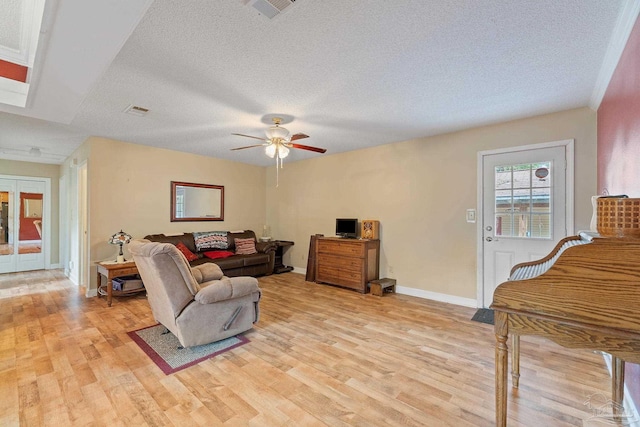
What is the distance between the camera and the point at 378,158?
4992 mm

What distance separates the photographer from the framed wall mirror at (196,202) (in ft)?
17.6

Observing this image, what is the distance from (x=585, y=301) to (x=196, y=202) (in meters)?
5.81

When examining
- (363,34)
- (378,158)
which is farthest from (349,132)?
(363,34)

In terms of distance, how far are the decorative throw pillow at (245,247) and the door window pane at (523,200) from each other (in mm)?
4336

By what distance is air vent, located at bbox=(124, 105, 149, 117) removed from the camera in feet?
10.5

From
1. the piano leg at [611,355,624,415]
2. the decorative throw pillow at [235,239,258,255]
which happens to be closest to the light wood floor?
the piano leg at [611,355,624,415]

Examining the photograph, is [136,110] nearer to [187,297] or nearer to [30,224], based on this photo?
[187,297]

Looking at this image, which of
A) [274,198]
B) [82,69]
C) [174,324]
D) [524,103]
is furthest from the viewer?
[274,198]

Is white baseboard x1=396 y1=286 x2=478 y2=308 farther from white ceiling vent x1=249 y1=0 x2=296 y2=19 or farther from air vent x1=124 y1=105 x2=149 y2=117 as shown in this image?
air vent x1=124 y1=105 x2=149 y2=117

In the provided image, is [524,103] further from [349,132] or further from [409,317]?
[409,317]

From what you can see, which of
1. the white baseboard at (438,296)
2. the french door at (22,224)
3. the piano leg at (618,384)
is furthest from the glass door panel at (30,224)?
the piano leg at (618,384)

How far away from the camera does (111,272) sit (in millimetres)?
3893

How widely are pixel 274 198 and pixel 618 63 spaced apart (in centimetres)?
590

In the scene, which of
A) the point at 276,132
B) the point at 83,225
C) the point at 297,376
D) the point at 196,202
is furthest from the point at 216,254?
the point at 297,376
